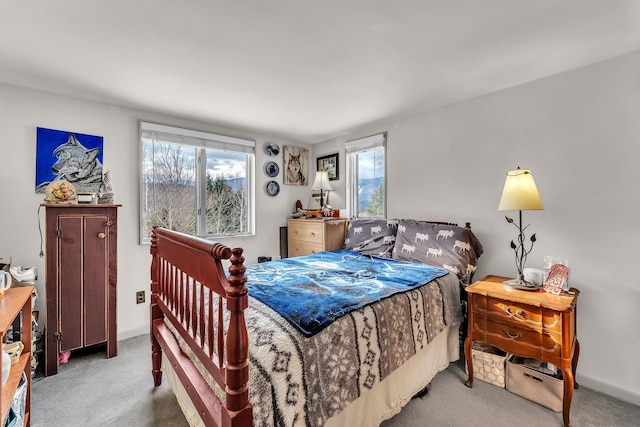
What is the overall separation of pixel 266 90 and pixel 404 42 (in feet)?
3.88

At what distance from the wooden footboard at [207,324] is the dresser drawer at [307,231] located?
1.82 m

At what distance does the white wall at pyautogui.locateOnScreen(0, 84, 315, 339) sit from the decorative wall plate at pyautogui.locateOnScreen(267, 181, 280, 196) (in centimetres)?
68

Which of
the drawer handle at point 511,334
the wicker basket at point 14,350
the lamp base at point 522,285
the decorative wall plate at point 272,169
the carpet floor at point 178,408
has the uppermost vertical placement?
the decorative wall plate at point 272,169

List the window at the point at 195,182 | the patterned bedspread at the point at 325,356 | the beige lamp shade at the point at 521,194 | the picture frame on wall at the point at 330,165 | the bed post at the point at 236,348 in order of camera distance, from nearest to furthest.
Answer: the bed post at the point at 236,348 < the patterned bedspread at the point at 325,356 < the beige lamp shade at the point at 521,194 < the window at the point at 195,182 < the picture frame on wall at the point at 330,165

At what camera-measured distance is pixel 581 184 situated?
2045 millimetres

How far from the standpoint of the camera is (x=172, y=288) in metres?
1.71

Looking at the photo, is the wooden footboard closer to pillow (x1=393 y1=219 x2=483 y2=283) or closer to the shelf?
the shelf

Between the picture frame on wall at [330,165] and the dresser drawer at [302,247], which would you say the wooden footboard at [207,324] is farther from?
the picture frame on wall at [330,165]

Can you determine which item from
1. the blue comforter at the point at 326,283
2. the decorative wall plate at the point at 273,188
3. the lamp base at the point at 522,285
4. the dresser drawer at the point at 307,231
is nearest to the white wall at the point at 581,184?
the lamp base at the point at 522,285

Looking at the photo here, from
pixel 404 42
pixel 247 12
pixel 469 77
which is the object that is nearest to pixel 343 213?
pixel 469 77

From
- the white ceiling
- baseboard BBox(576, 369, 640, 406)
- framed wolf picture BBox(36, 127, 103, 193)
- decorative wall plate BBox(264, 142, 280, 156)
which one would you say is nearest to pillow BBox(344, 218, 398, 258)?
the white ceiling

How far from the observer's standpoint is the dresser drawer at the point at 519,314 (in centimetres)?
167

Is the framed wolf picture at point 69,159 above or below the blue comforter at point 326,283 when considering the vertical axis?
above

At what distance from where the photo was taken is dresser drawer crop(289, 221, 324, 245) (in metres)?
3.40
